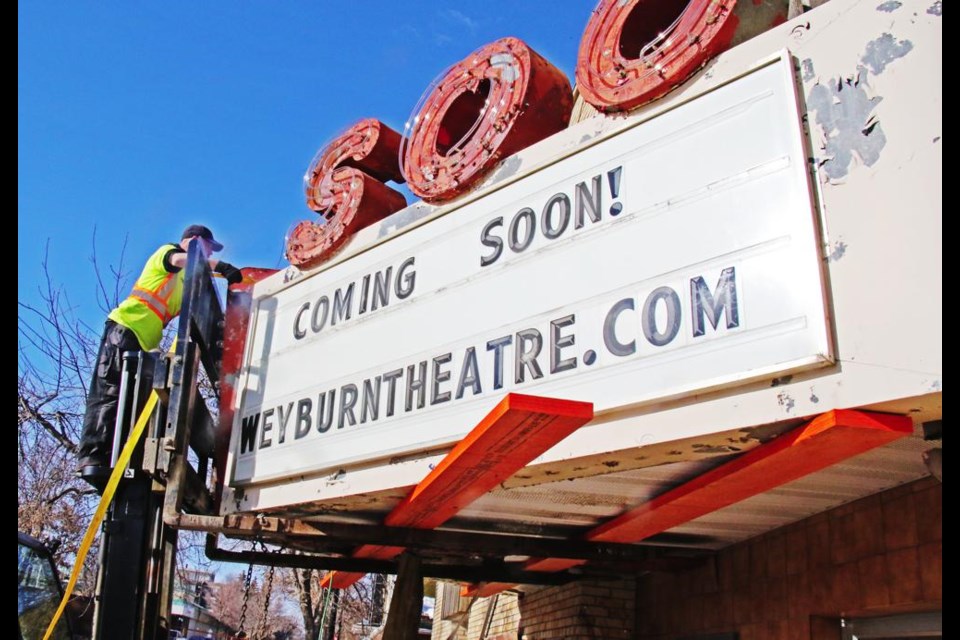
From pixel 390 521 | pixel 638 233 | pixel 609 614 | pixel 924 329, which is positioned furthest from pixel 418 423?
pixel 609 614

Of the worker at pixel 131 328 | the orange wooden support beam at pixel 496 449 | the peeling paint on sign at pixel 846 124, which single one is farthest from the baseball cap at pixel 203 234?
the peeling paint on sign at pixel 846 124

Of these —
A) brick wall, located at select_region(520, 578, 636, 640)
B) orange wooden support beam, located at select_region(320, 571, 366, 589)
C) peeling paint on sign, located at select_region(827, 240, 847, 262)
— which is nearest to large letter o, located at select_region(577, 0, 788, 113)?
peeling paint on sign, located at select_region(827, 240, 847, 262)

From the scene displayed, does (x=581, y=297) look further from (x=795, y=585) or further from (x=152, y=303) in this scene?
(x=152, y=303)

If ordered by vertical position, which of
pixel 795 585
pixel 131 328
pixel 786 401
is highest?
pixel 131 328

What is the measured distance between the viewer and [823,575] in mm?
4641

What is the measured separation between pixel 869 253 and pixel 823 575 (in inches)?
88.3

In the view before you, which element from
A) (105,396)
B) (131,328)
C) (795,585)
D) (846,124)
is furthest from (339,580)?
(846,124)

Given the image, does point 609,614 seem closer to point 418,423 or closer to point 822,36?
point 418,423

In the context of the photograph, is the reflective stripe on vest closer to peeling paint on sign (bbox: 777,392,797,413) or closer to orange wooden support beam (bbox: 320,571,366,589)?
orange wooden support beam (bbox: 320,571,366,589)

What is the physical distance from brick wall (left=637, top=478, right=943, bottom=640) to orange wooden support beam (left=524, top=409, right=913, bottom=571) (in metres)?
0.84

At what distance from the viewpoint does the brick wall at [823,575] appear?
13.2ft

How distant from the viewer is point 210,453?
5879 mm

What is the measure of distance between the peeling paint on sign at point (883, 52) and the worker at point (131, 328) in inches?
164

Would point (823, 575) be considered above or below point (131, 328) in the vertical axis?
below
